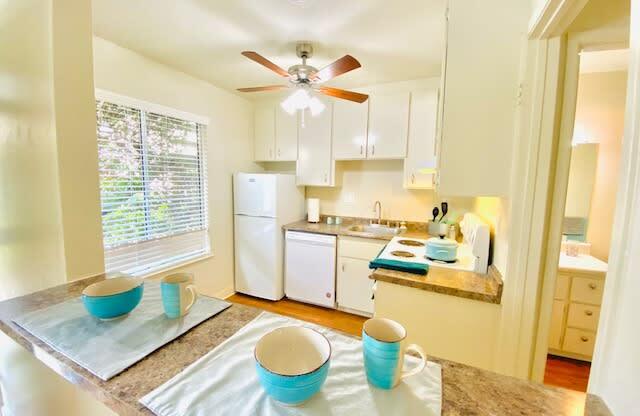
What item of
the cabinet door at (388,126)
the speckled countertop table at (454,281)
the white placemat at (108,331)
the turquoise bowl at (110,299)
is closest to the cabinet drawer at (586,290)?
the speckled countertop table at (454,281)

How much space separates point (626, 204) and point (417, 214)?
2.42m

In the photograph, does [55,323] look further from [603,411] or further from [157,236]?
[157,236]

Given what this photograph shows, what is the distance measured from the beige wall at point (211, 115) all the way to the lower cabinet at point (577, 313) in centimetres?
308

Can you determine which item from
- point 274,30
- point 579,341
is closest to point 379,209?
point 579,341

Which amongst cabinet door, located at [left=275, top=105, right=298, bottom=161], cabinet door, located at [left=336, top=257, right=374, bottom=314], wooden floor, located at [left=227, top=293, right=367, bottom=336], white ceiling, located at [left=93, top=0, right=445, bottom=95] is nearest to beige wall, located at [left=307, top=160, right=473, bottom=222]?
cabinet door, located at [left=275, top=105, right=298, bottom=161]

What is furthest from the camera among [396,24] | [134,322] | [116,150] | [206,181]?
[206,181]

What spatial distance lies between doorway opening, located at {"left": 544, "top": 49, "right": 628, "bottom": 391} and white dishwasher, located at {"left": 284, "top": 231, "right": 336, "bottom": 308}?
1803 mm

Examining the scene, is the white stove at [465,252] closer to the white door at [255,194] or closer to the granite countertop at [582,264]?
the granite countertop at [582,264]

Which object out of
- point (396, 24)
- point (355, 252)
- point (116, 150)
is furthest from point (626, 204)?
point (116, 150)

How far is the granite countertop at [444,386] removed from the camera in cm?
53

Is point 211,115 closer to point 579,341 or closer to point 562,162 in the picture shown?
point 562,162

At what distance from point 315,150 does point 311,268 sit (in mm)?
1347

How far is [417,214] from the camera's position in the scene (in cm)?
288

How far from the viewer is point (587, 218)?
2184mm
